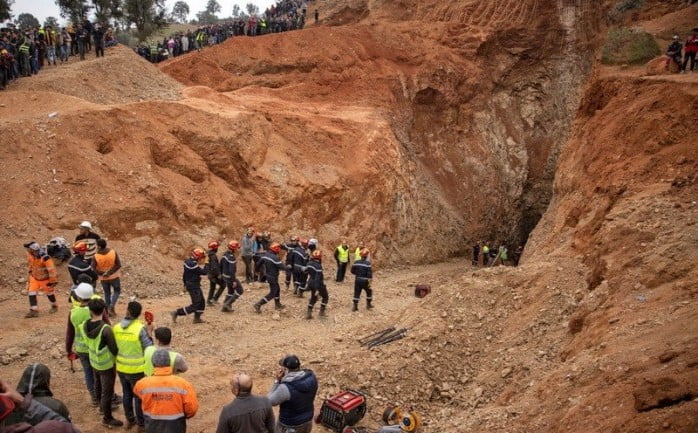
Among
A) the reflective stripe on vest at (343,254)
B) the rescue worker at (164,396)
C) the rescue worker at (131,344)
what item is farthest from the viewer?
the reflective stripe on vest at (343,254)

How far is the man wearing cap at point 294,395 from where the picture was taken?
21.3ft

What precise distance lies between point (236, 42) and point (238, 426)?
85.2 ft

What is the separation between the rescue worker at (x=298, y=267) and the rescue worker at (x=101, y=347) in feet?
27.2

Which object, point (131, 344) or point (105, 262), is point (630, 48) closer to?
point (105, 262)

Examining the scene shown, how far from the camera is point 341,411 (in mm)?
8594

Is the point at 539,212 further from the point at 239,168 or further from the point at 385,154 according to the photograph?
the point at 239,168

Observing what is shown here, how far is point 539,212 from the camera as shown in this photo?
31.4 metres

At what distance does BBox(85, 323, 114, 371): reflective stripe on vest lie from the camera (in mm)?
7391

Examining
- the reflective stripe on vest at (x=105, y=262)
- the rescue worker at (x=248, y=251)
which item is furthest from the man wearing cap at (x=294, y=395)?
the rescue worker at (x=248, y=251)

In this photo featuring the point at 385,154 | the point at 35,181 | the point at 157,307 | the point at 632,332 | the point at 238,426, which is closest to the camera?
the point at 238,426

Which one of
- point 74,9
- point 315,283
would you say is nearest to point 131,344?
point 315,283

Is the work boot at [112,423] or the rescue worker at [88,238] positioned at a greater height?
the rescue worker at [88,238]

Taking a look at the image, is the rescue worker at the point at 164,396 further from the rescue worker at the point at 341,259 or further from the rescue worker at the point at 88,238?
the rescue worker at the point at 341,259


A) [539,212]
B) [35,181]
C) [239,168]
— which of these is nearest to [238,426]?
[35,181]
